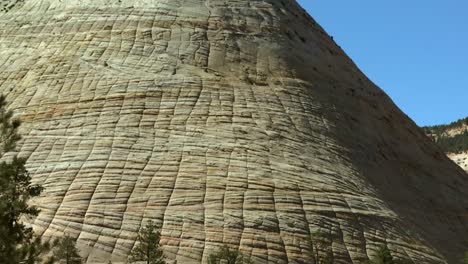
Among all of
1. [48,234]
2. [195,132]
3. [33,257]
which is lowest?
[48,234]

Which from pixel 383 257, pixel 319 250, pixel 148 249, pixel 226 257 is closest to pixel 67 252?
pixel 148 249

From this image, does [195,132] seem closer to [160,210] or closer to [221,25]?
[160,210]

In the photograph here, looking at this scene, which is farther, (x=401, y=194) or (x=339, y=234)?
(x=401, y=194)

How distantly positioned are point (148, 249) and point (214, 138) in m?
8.88

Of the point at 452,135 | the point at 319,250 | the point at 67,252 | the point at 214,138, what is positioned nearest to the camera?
the point at 67,252

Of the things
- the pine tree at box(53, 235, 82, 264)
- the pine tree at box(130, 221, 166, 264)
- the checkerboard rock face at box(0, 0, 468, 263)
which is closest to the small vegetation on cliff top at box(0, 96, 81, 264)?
the pine tree at box(53, 235, 82, 264)

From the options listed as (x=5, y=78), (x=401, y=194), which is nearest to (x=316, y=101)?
(x=401, y=194)

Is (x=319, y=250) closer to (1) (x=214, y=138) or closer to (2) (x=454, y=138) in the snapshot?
(1) (x=214, y=138)

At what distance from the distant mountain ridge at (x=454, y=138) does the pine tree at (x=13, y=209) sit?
79.7m

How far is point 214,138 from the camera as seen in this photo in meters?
31.2

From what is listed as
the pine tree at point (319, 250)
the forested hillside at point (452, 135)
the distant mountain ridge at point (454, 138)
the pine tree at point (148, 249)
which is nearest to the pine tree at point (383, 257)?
the pine tree at point (319, 250)

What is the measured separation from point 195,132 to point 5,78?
10.3 meters

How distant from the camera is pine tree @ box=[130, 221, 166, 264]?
23156 millimetres

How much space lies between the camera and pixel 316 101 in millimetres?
36406
